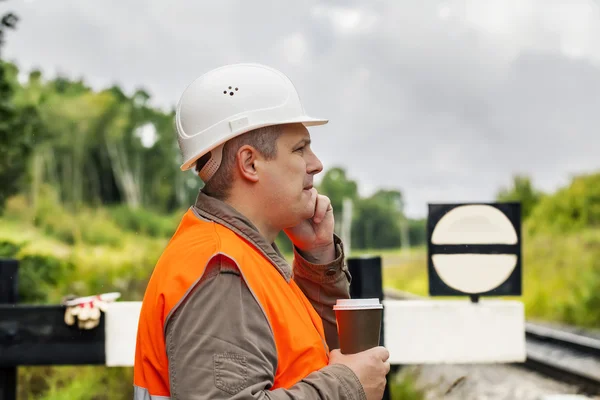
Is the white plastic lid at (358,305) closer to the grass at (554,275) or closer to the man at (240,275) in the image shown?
the man at (240,275)

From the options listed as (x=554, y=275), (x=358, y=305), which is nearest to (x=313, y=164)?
(x=358, y=305)

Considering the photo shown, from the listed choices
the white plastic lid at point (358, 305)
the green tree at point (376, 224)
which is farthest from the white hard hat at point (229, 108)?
the green tree at point (376, 224)

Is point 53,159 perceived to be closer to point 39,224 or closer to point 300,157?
point 39,224

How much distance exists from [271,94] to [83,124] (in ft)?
89.0

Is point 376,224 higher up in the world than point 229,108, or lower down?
lower down

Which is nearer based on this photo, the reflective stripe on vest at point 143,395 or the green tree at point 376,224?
the reflective stripe on vest at point 143,395

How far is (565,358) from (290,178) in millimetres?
7729

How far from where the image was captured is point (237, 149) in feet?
6.33

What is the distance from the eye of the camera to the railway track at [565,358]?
7.49 meters

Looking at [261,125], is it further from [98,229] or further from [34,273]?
[98,229]

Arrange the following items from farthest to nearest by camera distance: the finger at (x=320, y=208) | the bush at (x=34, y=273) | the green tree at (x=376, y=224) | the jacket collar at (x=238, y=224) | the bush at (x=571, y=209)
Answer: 1. the bush at (x=571, y=209)
2. the green tree at (x=376, y=224)
3. the bush at (x=34, y=273)
4. the finger at (x=320, y=208)
5. the jacket collar at (x=238, y=224)

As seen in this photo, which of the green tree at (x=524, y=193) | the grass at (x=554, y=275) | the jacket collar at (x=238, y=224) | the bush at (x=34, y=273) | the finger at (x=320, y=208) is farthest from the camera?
the green tree at (x=524, y=193)

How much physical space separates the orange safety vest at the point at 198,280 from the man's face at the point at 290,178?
0.13 metres

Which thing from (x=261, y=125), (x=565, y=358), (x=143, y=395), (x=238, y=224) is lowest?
(x=565, y=358)
